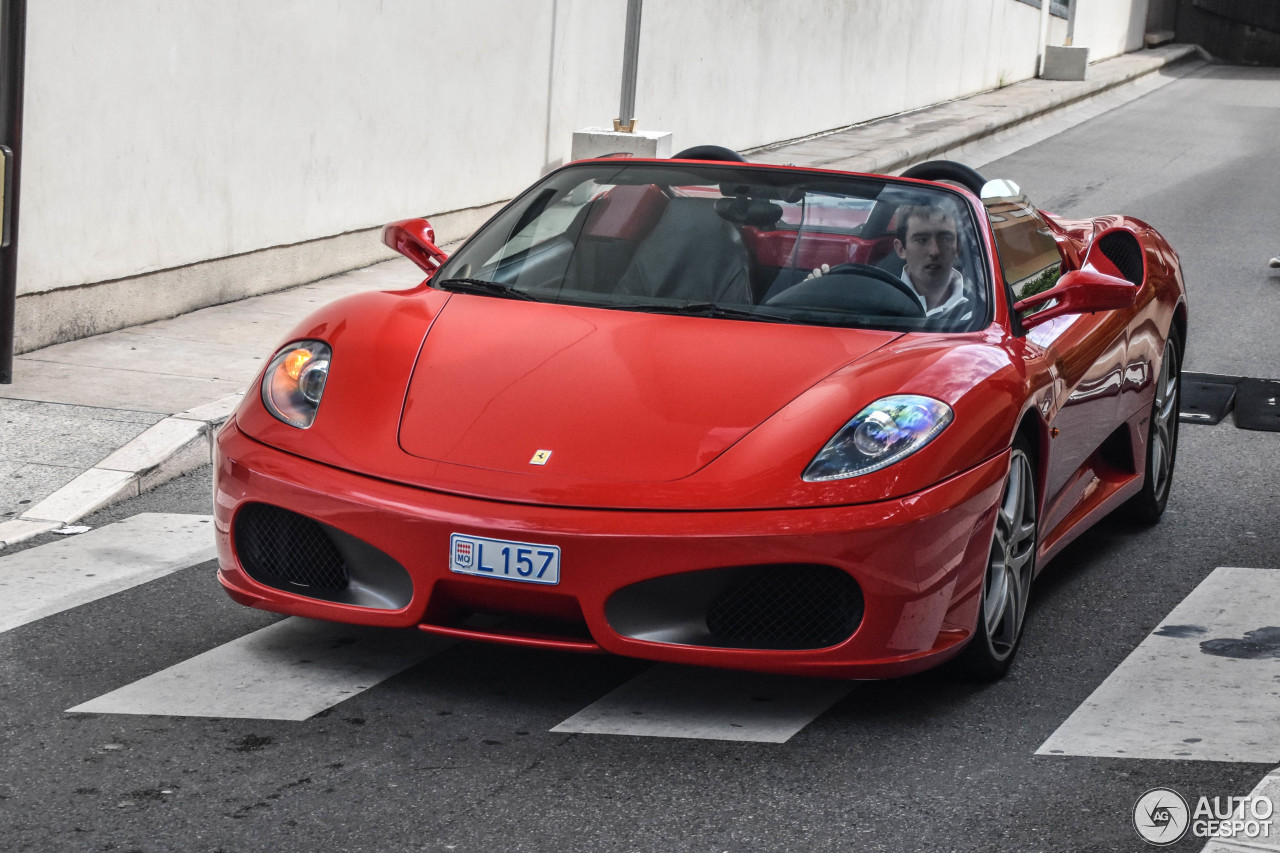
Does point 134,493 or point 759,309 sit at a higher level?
point 759,309

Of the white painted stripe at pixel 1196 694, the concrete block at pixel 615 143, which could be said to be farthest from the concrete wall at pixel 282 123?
the white painted stripe at pixel 1196 694

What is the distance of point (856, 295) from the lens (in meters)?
4.56

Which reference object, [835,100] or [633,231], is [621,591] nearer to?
[633,231]

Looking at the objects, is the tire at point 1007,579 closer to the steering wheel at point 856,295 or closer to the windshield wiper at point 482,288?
the steering wheel at point 856,295

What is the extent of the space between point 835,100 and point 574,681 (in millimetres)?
17756

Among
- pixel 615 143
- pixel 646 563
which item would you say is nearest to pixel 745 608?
pixel 646 563

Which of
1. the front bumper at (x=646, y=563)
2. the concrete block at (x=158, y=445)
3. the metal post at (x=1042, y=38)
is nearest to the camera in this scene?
the front bumper at (x=646, y=563)

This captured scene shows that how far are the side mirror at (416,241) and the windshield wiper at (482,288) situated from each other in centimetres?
44

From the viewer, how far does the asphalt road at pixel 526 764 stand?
3146 millimetres

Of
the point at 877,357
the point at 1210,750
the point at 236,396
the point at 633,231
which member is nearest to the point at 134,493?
the point at 236,396

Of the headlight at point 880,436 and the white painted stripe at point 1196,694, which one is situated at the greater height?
the headlight at point 880,436

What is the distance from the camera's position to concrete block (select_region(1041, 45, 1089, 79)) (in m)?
29.7

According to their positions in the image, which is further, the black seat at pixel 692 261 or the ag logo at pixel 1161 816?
the black seat at pixel 692 261

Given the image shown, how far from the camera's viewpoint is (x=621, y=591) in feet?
11.9
